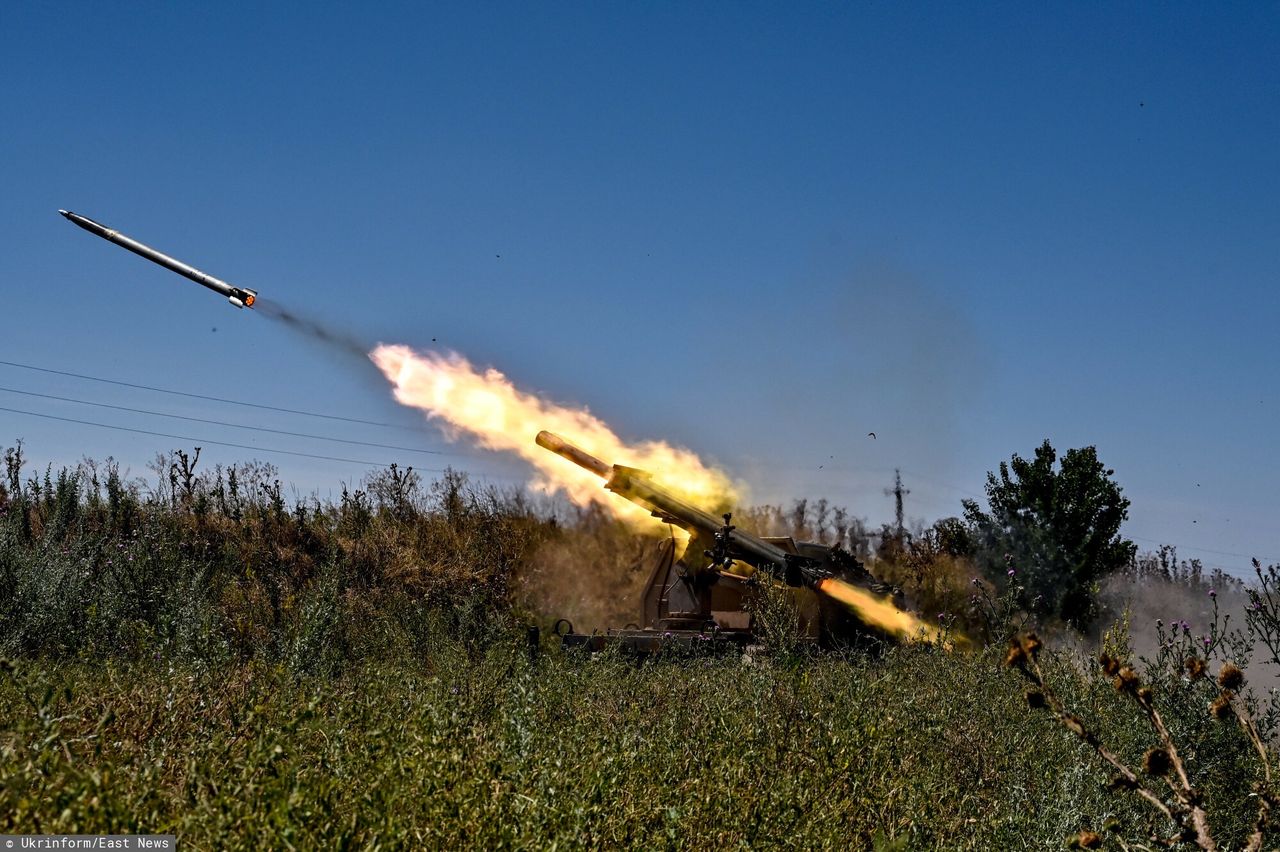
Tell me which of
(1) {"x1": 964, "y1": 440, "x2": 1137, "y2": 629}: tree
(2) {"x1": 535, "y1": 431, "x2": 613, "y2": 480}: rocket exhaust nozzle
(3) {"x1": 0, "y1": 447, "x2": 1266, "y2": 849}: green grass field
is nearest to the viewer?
(3) {"x1": 0, "y1": 447, "x2": 1266, "y2": 849}: green grass field

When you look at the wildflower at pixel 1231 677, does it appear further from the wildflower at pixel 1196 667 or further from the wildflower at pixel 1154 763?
the wildflower at pixel 1154 763

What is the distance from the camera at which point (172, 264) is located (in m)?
16.8

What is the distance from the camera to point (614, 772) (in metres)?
5.29

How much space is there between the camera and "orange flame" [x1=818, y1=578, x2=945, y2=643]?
15805 millimetres

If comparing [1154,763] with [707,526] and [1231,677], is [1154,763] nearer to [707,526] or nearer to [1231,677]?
[1231,677]

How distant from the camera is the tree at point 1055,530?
89.0 feet

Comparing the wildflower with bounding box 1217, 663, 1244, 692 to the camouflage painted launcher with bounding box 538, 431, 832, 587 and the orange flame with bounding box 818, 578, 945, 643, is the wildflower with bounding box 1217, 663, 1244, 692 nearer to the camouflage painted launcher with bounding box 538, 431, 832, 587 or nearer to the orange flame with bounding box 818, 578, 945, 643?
the camouflage painted launcher with bounding box 538, 431, 832, 587

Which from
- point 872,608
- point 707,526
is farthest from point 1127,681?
point 872,608

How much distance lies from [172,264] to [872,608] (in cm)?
1234

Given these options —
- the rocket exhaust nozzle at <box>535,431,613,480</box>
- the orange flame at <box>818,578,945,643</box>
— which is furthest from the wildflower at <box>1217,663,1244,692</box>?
the rocket exhaust nozzle at <box>535,431,613,480</box>

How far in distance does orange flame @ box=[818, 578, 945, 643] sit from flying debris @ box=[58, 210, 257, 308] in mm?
10263

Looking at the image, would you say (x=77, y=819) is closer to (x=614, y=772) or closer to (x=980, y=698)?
(x=614, y=772)

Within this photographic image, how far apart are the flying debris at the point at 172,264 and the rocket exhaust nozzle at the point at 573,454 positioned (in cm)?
529

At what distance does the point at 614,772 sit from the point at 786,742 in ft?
8.83
